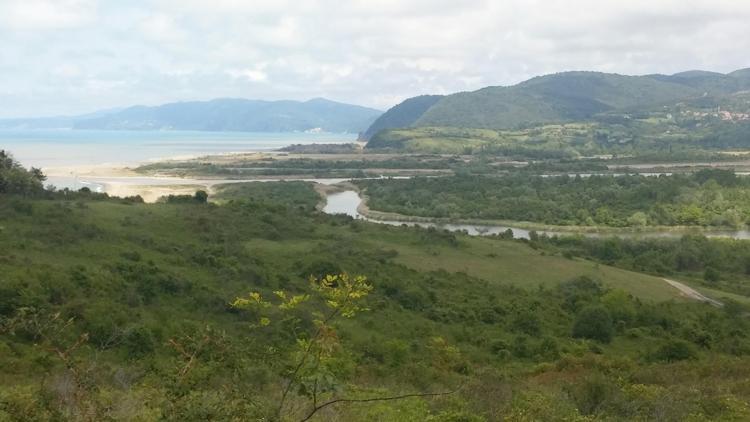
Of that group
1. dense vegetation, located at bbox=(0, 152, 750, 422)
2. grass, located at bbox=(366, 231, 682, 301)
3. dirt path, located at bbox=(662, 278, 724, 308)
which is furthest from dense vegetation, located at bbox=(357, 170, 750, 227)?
dirt path, located at bbox=(662, 278, 724, 308)

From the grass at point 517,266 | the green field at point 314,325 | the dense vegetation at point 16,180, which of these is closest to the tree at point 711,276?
the grass at point 517,266

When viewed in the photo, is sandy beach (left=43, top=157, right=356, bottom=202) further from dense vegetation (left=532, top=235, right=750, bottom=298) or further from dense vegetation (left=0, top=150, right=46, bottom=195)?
dense vegetation (left=532, top=235, right=750, bottom=298)

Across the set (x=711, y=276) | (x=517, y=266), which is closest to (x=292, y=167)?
(x=517, y=266)

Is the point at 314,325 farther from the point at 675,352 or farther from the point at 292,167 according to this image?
the point at 292,167

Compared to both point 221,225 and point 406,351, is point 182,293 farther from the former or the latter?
point 221,225

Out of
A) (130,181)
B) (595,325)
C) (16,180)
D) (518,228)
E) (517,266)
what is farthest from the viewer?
(130,181)

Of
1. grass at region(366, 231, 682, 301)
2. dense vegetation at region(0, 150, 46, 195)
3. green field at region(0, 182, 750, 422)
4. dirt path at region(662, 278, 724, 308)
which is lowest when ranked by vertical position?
dirt path at region(662, 278, 724, 308)
